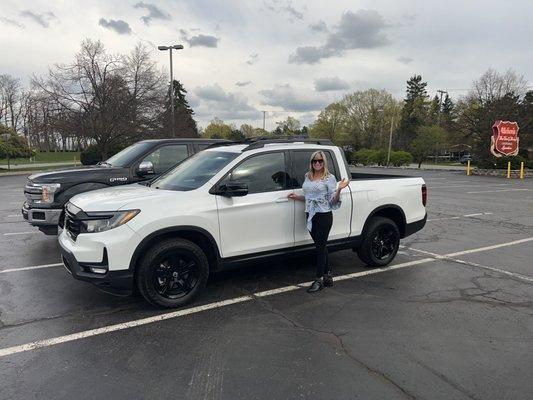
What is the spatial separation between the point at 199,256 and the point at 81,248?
3.95 feet

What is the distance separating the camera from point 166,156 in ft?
26.8

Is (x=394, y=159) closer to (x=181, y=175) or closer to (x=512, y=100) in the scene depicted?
(x=512, y=100)

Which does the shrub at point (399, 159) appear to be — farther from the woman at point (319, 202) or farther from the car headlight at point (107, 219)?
the car headlight at point (107, 219)

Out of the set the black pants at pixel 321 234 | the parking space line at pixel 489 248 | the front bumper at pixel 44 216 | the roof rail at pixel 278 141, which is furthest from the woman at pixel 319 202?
the front bumper at pixel 44 216

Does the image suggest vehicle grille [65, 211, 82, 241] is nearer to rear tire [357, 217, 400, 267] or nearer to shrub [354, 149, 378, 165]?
rear tire [357, 217, 400, 267]

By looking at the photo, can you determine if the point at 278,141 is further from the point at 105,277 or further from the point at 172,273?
the point at 105,277

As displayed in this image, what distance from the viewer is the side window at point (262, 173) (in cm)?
521

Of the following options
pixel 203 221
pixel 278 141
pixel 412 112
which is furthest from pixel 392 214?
pixel 412 112

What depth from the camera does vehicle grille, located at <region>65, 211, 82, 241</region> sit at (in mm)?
4672

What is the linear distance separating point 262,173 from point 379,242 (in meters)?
2.26

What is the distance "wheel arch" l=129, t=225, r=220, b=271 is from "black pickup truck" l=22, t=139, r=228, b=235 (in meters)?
2.64

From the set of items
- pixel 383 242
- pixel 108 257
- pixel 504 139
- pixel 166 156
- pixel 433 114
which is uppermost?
pixel 433 114

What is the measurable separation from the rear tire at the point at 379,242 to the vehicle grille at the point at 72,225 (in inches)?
146

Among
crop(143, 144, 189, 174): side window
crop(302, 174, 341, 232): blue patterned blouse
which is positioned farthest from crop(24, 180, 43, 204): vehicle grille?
crop(302, 174, 341, 232): blue patterned blouse
